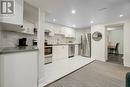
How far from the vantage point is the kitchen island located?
1698 millimetres

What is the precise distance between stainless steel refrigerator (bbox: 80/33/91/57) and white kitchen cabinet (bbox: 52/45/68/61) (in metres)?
1.89

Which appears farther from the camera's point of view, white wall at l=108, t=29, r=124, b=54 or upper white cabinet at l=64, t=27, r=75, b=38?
white wall at l=108, t=29, r=124, b=54

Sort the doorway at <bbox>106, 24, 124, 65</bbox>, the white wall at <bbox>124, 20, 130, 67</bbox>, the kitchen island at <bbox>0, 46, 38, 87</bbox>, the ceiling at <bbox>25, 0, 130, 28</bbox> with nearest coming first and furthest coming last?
the kitchen island at <bbox>0, 46, 38, 87</bbox> → the ceiling at <bbox>25, 0, 130, 28</bbox> → the white wall at <bbox>124, 20, 130, 67</bbox> → the doorway at <bbox>106, 24, 124, 65</bbox>

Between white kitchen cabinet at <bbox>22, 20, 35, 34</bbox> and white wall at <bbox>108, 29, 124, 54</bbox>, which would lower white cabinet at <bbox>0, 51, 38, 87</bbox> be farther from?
white wall at <bbox>108, 29, 124, 54</bbox>

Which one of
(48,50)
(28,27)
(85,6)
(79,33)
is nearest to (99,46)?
(79,33)

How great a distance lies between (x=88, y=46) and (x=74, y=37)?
1.63 m

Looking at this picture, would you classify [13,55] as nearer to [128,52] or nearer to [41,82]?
[41,82]

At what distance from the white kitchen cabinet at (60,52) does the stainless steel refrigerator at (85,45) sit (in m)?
1.89

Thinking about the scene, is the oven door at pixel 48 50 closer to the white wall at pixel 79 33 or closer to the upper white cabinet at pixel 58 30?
the upper white cabinet at pixel 58 30

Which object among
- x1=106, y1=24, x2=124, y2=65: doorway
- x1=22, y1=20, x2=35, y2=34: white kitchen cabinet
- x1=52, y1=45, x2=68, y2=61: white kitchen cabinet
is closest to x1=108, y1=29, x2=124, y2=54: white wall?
x1=106, y1=24, x2=124, y2=65: doorway

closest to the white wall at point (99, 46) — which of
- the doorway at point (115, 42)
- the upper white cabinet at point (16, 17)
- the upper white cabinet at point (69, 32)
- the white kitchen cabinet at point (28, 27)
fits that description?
the upper white cabinet at point (69, 32)

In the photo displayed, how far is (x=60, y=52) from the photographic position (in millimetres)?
5965

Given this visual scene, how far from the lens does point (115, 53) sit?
8586mm

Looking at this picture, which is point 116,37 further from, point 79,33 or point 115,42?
→ point 79,33
